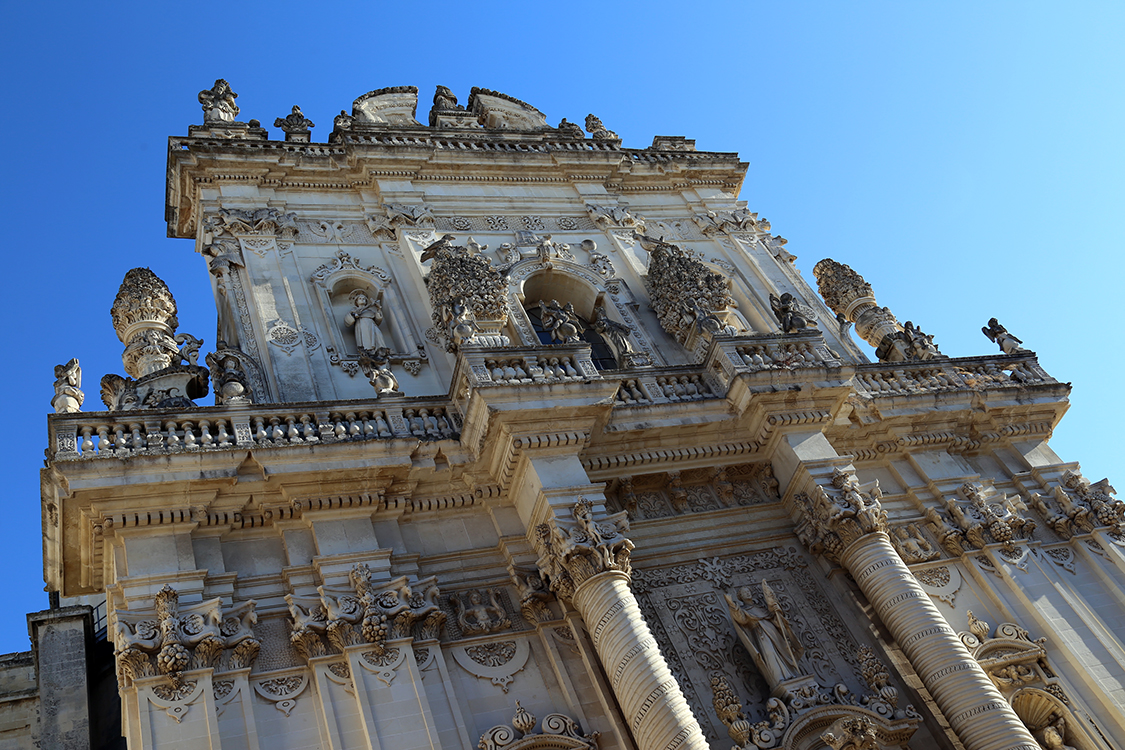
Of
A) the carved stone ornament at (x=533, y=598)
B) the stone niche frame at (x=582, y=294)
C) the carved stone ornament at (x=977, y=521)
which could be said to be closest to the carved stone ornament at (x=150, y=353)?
the carved stone ornament at (x=533, y=598)

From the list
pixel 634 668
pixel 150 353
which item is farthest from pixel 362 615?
pixel 150 353

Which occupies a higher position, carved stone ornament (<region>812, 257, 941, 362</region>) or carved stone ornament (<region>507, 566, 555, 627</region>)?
carved stone ornament (<region>812, 257, 941, 362</region>)

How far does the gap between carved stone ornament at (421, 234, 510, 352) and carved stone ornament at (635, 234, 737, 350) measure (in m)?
2.87

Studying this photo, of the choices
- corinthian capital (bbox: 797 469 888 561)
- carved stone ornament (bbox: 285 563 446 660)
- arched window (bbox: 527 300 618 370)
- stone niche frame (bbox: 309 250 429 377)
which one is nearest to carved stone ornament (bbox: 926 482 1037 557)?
corinthian capital (bbox: 797 469 888 561)

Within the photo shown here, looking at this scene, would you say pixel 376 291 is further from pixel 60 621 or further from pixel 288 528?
pixel 60 621

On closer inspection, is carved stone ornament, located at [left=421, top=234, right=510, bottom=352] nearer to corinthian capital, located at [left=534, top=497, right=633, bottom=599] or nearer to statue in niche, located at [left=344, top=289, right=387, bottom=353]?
statue in niche, located at [left=344, top=289, right=387, bottom=353]

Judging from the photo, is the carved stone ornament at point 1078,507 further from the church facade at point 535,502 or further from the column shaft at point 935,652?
the column shaft at point 935,652

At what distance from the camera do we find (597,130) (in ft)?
68.1

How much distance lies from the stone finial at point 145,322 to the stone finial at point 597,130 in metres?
9.81

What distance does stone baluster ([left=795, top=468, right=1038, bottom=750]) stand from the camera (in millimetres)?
10578

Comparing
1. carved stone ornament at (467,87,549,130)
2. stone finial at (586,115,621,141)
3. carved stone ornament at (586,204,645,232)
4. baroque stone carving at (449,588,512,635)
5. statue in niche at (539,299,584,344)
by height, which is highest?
carved stone ornament at (467,87,549,130)

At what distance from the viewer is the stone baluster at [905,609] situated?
10.6 metres

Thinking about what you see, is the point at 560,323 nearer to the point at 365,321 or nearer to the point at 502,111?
the point at 365,321

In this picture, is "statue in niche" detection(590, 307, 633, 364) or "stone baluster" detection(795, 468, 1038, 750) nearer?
"stone baluster" detection(795, 468, 1038, 750)
